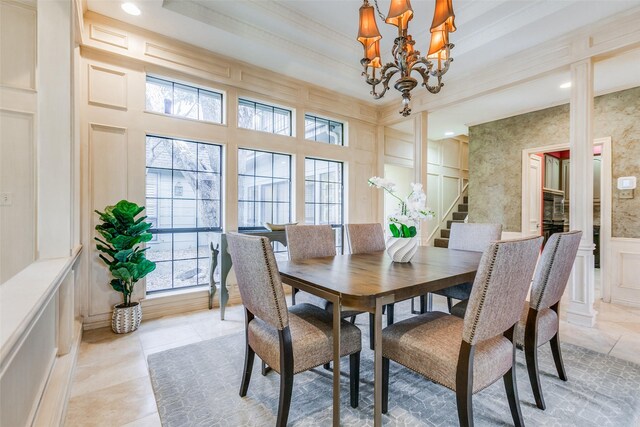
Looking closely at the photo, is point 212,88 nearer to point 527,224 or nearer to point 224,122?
point 224,122

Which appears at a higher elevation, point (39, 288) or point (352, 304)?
point (39, 288)

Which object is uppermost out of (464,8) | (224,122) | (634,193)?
(464,8)

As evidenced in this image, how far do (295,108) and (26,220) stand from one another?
121 inches

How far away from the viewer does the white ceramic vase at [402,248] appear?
206 cm

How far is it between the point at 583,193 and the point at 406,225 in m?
2.08

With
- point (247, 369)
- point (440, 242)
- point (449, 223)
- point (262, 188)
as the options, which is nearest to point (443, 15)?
point (247, 369)

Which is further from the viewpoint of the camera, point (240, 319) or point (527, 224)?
point (527, 224)

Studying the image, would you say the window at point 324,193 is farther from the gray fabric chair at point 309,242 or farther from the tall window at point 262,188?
the gray fabric chair at point 309,242

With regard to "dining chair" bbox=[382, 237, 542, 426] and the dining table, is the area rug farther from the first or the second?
the dining table

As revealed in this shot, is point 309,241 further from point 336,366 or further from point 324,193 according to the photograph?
point 324,193

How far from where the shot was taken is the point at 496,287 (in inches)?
47.8

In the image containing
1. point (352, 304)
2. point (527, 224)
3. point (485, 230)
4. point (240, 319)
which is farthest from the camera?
point (527, 224)

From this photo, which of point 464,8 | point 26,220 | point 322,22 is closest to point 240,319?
point 26,220

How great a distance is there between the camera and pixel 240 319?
3064mm
